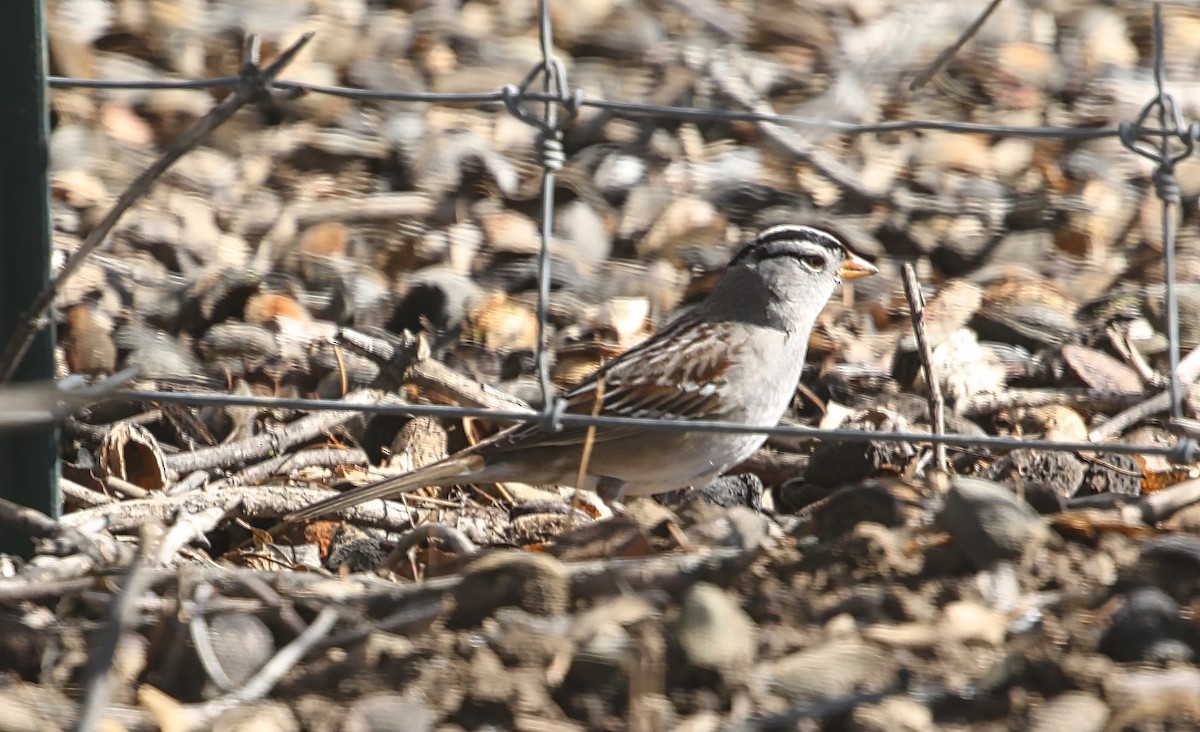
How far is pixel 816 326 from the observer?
4.80 meters

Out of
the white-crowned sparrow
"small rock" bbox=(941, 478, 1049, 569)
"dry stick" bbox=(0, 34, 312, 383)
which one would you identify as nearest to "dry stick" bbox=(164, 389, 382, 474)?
the white-crowned sparrow

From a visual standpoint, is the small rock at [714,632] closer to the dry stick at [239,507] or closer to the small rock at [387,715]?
the small rock at [387,715]

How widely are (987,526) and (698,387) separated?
5.79 ft

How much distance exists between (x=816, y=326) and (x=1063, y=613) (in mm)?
2420

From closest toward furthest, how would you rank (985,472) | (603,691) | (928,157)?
(603,691)
(985,472)
(928,157)

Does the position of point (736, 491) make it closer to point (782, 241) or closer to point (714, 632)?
point (782, 241)

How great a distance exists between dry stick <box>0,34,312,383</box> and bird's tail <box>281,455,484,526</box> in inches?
34.6

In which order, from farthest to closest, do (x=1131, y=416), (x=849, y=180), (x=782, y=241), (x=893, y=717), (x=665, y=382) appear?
(x=849, y=180), (x=782, y=241), (x=665, y=382), (x=1131, y=416), (x=893, y=717)

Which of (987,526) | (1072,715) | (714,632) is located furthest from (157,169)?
(1072,715)

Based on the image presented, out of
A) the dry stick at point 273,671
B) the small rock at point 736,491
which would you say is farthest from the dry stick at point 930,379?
the dry stick at point 273,671

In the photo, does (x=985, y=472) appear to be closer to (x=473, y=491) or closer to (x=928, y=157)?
(x=473, y=491)

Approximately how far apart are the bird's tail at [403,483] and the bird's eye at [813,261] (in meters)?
1.13

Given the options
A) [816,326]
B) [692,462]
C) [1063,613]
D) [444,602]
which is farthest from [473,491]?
[1063,613]

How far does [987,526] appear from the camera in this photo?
2543 mm
